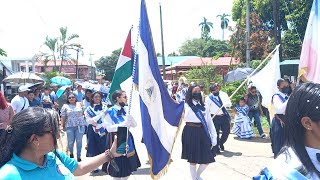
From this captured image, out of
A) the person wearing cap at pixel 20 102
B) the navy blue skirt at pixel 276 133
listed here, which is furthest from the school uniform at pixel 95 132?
the navy blue skirt at pixel 276 133

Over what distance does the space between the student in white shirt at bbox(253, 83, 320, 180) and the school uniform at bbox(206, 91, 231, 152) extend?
739 cm

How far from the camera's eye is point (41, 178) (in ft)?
7.73

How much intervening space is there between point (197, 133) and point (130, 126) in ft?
8.09

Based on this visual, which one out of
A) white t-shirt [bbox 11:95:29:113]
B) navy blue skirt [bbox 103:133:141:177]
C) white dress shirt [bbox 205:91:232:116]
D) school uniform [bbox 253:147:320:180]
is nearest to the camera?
school uniform [bbox 253:147:320:180]

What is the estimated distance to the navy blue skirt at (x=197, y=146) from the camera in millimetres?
6566

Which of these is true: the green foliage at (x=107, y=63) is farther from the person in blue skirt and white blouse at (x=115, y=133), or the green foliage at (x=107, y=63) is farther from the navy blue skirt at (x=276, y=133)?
the person in blue skirt and white blouse at (x=115, y=133)

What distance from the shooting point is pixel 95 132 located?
8039 millimetres

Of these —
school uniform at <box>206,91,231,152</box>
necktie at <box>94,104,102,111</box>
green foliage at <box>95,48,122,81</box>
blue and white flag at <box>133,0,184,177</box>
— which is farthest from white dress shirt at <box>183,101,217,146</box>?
green foliage at <box>95,48,122,81</box>

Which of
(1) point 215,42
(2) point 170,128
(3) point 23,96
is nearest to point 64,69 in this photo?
(1) point 215,42

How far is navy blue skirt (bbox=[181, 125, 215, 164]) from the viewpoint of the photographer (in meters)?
6.57

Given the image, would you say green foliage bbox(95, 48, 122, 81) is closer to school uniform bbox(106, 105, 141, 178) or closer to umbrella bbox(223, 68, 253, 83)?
umbrella bbox(223, 68, 253, 83)

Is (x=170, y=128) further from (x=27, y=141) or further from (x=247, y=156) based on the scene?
(x=247, y=156)

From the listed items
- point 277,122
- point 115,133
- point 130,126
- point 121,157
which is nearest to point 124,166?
point 121,157

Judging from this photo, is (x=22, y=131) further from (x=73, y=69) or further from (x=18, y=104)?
(x=73, y=69)
